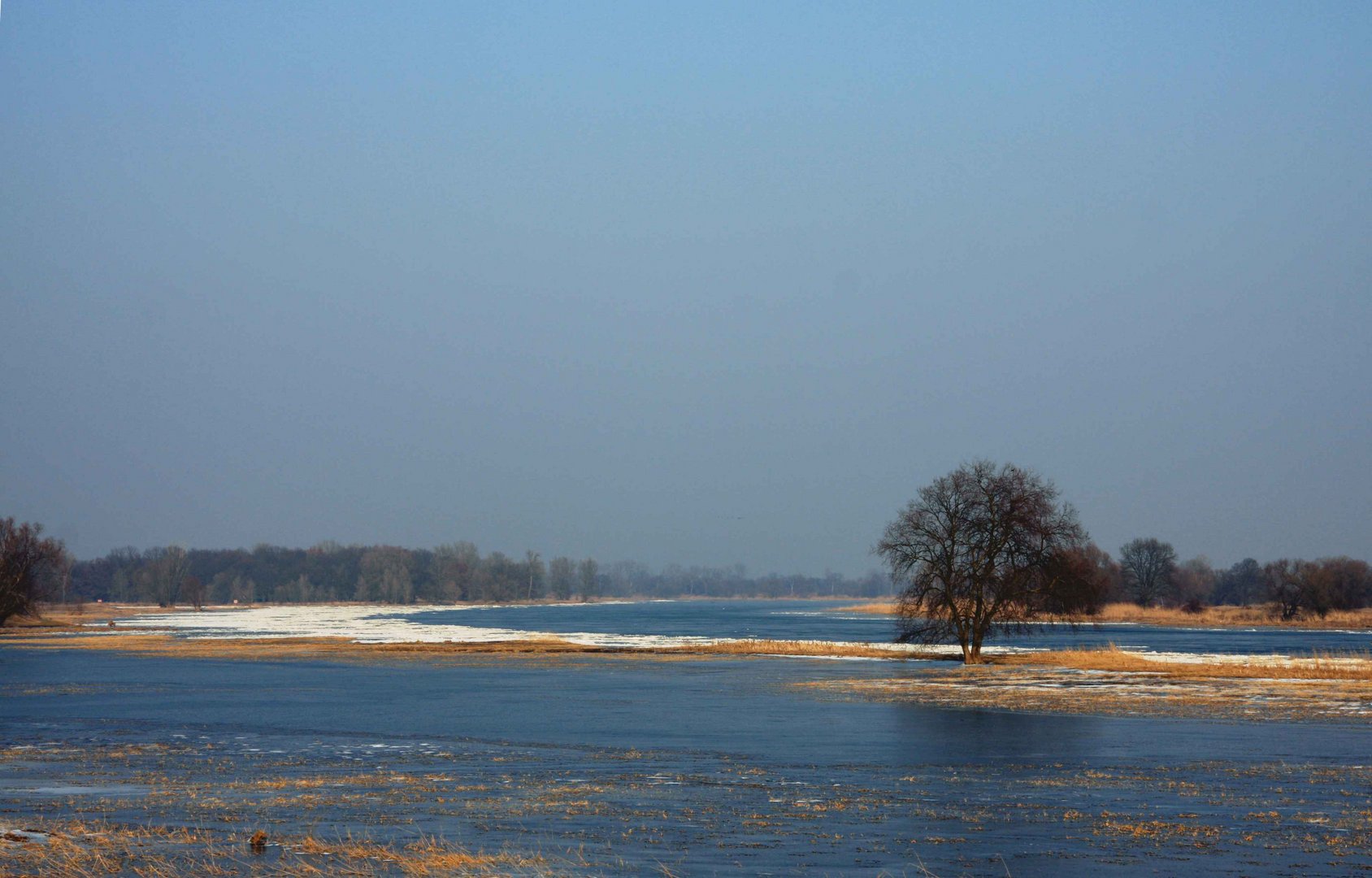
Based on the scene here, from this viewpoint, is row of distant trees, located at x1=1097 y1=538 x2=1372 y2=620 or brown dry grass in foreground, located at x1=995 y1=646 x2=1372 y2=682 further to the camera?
row of distant trees, located at x1=1097 y1=538 x2=1372 y2=620

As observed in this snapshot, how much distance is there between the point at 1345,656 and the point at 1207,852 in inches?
2200

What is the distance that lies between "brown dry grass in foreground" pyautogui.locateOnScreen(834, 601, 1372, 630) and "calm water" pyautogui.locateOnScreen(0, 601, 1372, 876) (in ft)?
268

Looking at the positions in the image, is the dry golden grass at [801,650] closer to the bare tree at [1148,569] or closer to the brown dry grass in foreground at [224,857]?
the brown dry grass in foreground at [224,857]

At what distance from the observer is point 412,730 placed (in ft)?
114

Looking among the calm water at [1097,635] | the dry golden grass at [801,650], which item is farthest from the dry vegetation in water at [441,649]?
the calm water at [1097,635]

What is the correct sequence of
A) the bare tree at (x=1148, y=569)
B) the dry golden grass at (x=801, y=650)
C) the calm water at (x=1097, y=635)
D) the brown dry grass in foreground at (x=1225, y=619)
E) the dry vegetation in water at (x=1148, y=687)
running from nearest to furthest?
the dry vegetation in water at (x=1148, y=687) → the dry golden grass at (x=801, y=650) → the calm water at (x=1097, y=635) → the brown dry grass in foreground at (x=1225, y=619) → the bare tree at (x=1148, y=569)

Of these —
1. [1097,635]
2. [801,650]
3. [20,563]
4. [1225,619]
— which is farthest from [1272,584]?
[20,563]

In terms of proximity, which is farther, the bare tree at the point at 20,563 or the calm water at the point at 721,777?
the bare tree at the point at 20,563

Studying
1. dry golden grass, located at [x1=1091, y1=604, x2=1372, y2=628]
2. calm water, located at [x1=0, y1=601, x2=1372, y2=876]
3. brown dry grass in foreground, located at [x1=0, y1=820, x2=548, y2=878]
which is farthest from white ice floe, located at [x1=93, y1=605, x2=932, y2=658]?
brown dry grass in foreground, located at [x1=0, y1=820, x2=548, y2=878]

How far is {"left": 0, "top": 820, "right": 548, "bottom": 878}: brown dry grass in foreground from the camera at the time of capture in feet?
53.5

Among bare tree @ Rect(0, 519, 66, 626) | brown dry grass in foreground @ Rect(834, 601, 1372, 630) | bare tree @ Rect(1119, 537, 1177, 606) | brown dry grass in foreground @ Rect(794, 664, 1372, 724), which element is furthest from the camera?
bare tree @ Rect(1119, 537, 1177, 606)

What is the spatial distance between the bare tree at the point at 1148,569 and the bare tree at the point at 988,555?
12745 cm

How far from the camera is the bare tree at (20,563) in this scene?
110m

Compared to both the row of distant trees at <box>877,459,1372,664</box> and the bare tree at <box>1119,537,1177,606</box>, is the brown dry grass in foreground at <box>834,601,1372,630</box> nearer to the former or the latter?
the bare tree at <box>1119,537,1177,606</box>
